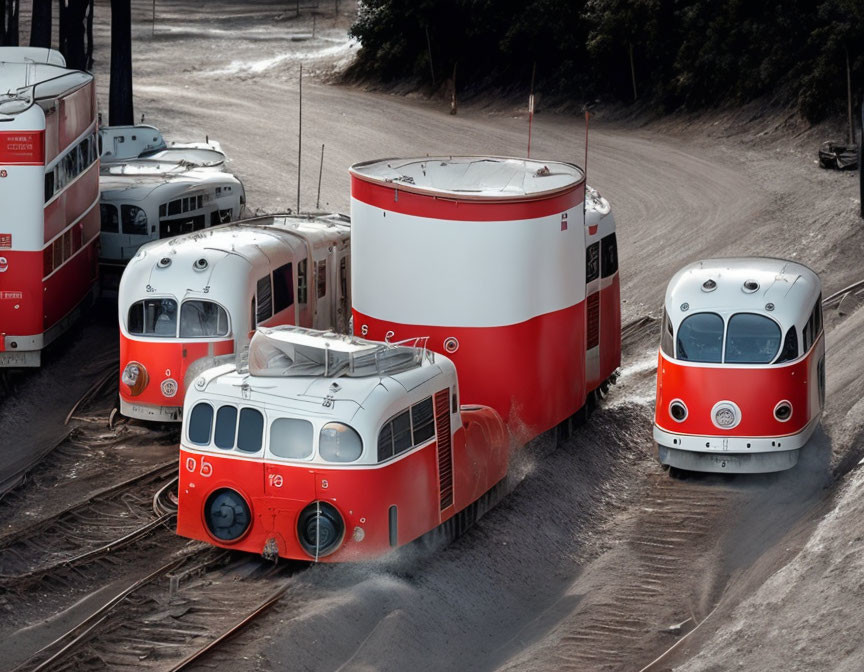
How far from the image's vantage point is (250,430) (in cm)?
1845

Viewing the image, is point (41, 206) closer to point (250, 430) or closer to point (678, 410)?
point (250, 430)

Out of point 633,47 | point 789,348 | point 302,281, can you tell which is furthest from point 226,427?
point 633,47

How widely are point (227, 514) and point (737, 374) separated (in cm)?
804

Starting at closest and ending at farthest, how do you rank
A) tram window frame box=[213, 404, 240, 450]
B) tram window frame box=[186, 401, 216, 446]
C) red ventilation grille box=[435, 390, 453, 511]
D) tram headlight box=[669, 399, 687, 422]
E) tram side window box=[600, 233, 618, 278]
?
tram window frame box=[213, 404, 240, 450], tram window frame box=[186, 401, 216, 446], red ventilation grille box=[435, 390, 453, 511], tram headlight box=[669, 399, 687, 422], tram side window box=[600, 233, 618, 278]

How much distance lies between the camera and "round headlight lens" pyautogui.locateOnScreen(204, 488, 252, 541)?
18625 mm

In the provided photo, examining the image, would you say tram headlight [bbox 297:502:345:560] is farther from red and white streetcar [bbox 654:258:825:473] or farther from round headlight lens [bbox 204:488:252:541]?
red and white streetcar [bbox 654:258:825:473]

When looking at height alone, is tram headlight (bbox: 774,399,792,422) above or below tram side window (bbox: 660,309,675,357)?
below

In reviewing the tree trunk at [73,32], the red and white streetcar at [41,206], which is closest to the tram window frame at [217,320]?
the red and white streetcar at [41,206]

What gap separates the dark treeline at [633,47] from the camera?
45.8m

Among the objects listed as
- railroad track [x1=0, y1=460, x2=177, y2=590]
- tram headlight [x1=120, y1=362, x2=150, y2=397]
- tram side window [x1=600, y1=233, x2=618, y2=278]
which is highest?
tram side window [x1=600, y1=233, x2=618, y2=278]

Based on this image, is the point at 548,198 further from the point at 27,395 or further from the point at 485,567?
the point at 27,395

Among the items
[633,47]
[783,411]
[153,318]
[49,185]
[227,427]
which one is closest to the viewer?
[227,427]

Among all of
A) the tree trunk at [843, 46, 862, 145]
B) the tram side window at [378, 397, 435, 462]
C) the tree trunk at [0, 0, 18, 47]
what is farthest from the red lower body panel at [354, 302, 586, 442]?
the tree trunk at [0, 0, 18, 47]

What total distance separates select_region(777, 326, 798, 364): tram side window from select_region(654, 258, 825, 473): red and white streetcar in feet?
0.05
